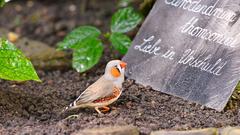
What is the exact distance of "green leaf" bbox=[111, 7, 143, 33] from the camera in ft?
13.2

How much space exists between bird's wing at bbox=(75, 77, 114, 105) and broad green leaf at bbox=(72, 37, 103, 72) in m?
0.63

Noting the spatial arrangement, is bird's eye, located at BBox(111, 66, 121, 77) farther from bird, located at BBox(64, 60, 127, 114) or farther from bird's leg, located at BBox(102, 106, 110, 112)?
bird's leg, located at BBox(102, 106, 110, 112)

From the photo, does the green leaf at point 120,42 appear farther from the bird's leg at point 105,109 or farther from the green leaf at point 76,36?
the bird's leg at point 105,109

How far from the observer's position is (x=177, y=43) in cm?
359

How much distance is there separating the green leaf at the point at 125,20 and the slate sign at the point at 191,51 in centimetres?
24

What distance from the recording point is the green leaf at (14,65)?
3178mm

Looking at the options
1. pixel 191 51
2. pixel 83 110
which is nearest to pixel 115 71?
pixel 83 110

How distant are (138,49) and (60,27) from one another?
6.02 ft

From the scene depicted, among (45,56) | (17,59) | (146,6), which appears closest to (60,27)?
(45,56)

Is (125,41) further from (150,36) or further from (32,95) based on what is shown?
(32,95)

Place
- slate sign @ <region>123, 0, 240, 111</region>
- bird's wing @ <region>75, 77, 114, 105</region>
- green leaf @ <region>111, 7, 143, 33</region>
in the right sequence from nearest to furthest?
bird's wing @ <region>75, 77, 114, 105</region> → slate sign @ <region>123, 0, 240, 111</region> → green leaf @ <region>111, 7, 143, 33</region>

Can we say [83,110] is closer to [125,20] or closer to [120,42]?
[120,42]

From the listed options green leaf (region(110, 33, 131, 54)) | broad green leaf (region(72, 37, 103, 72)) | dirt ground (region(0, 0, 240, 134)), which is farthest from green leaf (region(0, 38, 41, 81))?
green leaf (region(110, 33, 131, 54))

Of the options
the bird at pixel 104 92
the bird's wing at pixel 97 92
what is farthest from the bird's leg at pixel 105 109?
the bird's wing at pixel 97 92
